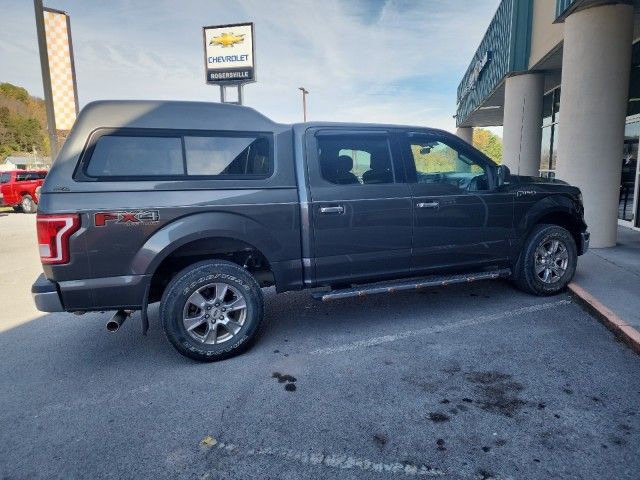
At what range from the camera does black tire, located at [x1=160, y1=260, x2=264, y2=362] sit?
360 centimetres

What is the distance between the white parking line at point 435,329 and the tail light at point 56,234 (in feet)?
7.13

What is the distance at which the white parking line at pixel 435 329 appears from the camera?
397 centimetres

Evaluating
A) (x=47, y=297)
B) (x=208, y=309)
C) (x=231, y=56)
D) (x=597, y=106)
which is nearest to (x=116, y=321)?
(x=47, y=297)

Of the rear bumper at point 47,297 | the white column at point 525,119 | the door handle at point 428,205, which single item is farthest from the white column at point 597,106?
the rear bumper at point 47,297

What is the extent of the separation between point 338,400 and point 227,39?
18.9 meters

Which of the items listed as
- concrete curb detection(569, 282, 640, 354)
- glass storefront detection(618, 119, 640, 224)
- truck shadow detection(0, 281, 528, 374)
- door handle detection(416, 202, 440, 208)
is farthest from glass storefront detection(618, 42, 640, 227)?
door handle detection(416, 202, 440, 208)

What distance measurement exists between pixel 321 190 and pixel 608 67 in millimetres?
6069

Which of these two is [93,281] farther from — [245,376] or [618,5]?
[618,5]

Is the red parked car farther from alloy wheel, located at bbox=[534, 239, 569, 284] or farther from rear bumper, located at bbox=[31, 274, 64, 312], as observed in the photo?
alloy wheel, located at bbox=[534, 239, 569, 284]

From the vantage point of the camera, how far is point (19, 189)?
57.9 ft

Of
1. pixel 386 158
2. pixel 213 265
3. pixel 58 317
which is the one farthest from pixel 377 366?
pixel 58 317

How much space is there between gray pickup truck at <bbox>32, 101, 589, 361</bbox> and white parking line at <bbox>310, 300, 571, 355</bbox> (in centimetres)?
45

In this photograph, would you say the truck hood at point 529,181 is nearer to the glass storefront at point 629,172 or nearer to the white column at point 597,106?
the white column at point 597,106

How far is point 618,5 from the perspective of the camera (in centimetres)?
693
